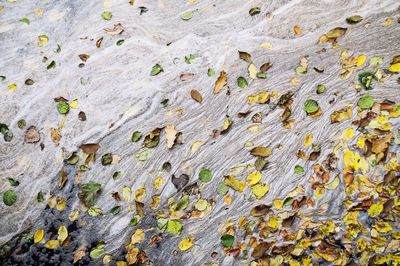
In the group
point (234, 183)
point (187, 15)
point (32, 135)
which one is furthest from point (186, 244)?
point (187, 15)

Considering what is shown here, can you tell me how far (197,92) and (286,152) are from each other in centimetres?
91

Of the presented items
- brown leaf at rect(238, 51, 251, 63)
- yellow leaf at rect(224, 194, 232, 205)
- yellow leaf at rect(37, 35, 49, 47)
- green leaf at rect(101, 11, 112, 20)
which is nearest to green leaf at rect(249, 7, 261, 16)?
brown leaf at rect(238, 51, 251, 63)

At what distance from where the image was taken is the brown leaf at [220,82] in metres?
3.01

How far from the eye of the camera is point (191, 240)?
269 cm

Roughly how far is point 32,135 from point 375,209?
2795mm

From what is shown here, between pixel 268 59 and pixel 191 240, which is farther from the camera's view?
pixel 268 59

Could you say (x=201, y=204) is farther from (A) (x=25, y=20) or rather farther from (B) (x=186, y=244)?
(A) (x=25, y=20)

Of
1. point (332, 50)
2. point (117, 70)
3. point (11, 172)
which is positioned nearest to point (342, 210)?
point (332, 50)

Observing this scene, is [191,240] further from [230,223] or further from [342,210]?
[342,210]

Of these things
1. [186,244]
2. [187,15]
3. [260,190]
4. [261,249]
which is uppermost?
[187,15]

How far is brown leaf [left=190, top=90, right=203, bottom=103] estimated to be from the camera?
9.82ft

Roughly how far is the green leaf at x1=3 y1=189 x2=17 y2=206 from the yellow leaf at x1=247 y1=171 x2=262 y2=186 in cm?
190

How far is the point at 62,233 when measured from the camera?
8.99 ft

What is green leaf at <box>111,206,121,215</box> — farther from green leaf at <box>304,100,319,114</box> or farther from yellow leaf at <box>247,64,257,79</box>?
green leaf at <box>304,100,319,114</box>
